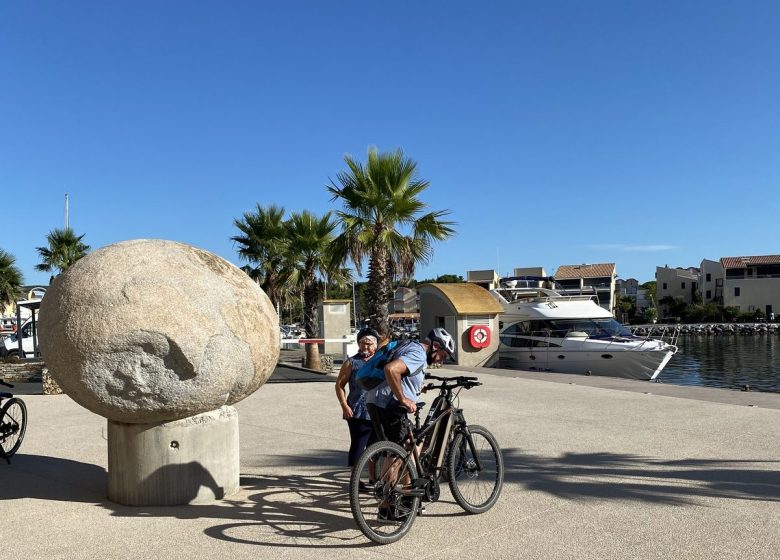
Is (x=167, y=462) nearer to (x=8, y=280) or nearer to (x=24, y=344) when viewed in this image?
(x=24, y=344)

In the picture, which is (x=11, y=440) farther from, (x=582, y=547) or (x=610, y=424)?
(x=610, y=424)

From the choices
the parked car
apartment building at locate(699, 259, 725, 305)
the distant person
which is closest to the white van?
the parked car

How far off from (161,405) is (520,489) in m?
3.17

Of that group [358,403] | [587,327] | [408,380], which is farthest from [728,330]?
[408,380]

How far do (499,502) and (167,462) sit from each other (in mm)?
2727

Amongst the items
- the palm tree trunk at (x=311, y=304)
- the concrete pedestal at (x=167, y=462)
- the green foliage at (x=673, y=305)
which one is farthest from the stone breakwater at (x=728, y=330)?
the concrete pedestal at (x=167, y=462)

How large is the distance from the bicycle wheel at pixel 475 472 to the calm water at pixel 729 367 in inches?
585

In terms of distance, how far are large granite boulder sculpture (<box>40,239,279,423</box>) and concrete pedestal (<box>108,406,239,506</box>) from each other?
0.45 ft

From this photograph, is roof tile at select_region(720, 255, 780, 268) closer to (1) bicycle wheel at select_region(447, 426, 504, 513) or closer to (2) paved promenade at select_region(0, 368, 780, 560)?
(2) paved promenade at select_region(0, 368, 780, 560)

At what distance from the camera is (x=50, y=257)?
106 ft

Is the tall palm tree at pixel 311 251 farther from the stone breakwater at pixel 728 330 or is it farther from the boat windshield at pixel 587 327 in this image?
the stone breakwater at pixel 728 330

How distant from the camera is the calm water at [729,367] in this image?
25511 millimetres

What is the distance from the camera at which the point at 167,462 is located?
543cm

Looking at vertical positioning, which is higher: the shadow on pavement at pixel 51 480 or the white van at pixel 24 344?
the white van at pixel 24 344
